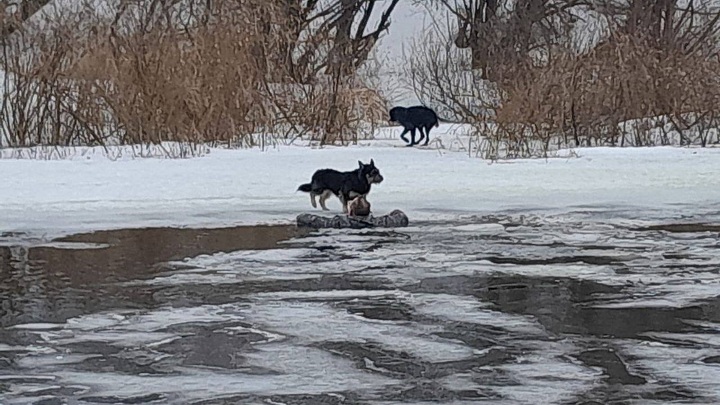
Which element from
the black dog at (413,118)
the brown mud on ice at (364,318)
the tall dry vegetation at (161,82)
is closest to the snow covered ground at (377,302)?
the brown mud on ice at (364,318)

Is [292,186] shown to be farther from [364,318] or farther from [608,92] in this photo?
[608,92]

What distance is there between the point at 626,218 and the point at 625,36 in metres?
10.0

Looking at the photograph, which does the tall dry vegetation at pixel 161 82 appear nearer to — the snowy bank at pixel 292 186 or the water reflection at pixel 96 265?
the snowy bank at pixel 292 186

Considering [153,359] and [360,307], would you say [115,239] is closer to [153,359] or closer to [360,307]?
[360,307]

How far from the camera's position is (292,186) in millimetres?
12922

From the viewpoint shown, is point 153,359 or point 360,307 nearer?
point 153,359

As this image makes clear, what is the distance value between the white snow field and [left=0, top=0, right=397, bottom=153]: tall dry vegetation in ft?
4.53

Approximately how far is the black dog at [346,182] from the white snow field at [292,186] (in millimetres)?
388

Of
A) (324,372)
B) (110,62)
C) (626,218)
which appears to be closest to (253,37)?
(110,62)

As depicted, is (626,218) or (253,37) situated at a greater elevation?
(253,37)

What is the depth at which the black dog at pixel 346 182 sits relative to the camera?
33.9 ft

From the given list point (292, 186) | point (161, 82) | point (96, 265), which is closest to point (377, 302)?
point (96, 265)

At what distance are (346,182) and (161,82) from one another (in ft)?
28.1

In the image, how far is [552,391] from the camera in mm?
4570
